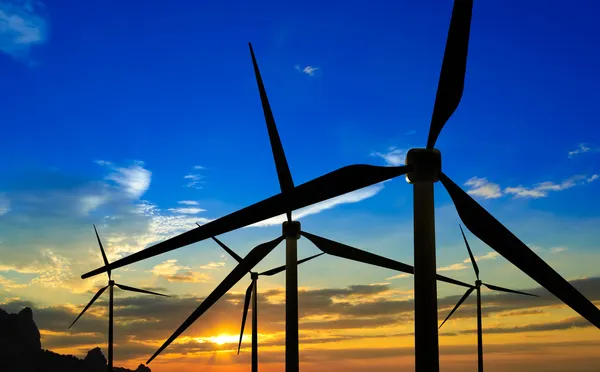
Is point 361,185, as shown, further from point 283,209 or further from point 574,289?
point 574,289

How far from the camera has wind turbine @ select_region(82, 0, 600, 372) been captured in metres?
A: 19.8

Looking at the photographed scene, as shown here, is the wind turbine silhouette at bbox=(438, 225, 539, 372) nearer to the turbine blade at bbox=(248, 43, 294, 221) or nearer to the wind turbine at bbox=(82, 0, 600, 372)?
the turbine blade at bbox=(248, 43, 294, 221)

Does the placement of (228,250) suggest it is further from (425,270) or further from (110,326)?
(425,270)

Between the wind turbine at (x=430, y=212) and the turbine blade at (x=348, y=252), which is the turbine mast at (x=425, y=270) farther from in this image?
the turbine blade at (x=348, y=252)

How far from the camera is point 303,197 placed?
22.2 m

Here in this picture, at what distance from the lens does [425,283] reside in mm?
19891

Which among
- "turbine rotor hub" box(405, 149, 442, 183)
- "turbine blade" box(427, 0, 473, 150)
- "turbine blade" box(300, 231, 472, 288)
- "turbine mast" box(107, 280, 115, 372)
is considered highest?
"turbine blade" box(427, 0, 473, 150)

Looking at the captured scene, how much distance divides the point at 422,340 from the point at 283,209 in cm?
655

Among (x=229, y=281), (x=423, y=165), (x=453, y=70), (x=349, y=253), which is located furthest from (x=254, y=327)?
(x=453, y=70)

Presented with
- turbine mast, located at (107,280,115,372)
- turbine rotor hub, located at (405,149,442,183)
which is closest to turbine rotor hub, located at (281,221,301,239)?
turbine rotor hub, located at (405,149,442,183)

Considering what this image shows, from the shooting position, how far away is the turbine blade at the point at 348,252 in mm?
42250

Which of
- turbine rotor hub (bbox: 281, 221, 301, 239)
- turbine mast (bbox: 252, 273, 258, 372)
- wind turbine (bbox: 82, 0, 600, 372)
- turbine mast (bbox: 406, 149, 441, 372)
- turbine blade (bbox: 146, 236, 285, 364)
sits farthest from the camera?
turbine mast (bbox: 252, 273, 258, 372)

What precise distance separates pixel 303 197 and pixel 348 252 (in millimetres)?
21201

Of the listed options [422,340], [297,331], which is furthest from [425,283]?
[297,331]
